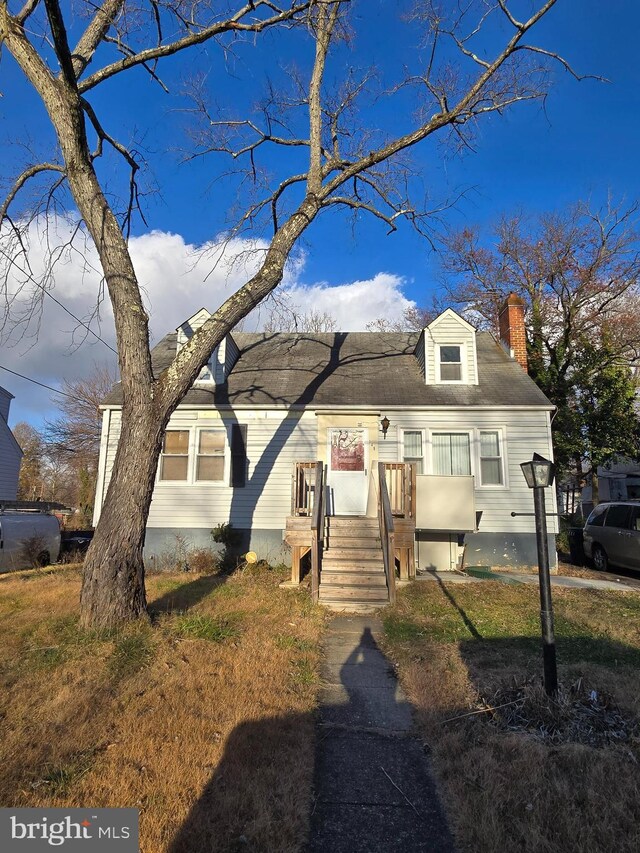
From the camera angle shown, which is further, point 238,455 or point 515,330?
point 515,330

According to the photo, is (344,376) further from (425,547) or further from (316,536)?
(316,536)

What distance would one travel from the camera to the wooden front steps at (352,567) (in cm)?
769

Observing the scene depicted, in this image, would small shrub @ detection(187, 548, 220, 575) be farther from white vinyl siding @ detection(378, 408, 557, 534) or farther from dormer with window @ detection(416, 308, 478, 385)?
dormer with window @ detection(416, 308, 478, 385)

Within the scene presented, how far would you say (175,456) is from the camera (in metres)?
12.2

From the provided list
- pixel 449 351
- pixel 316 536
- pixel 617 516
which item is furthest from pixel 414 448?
pixel 617 516

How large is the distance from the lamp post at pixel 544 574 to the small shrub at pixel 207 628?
336 cm

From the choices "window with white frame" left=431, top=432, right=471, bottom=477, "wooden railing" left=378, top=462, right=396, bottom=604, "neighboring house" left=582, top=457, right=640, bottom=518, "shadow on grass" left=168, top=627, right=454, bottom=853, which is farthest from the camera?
"neighboring house" left=582, top=457, right=640, bottom=518

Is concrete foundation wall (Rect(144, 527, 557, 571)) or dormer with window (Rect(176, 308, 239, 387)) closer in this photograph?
concrete foundation wall (Rect(144, 527, 557, 571))

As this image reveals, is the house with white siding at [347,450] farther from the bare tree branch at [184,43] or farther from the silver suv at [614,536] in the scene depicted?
the bare tree branch at [184,43]

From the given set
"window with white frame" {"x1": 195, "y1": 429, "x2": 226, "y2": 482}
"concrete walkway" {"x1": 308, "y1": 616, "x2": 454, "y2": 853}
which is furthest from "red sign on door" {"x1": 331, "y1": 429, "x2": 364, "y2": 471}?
"concrete walkway" {"x1": 308, "y1": 616, "x2": 454, "y2": 853}

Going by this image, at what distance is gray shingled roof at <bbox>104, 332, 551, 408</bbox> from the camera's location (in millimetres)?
12133

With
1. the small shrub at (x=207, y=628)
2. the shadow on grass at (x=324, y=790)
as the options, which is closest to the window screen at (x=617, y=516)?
the shadow on grass at (x=324, y=790)

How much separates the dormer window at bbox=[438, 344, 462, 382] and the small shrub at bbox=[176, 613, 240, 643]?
905cm

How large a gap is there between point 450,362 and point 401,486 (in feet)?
15.0
